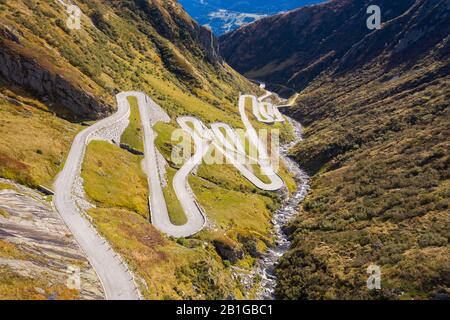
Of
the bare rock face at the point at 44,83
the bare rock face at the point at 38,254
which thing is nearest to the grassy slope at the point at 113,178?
the bare rock face at the point at 44,83

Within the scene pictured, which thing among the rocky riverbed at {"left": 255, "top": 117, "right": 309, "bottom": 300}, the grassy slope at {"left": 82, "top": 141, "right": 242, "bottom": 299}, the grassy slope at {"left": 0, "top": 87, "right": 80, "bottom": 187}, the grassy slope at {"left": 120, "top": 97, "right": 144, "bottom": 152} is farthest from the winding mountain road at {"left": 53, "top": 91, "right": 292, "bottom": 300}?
the rocky riverbed at {"left": 255, "top": 117, "right": 309, "bottom": 300}

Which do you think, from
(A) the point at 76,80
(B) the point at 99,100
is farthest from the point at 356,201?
(A) the point at 76,80

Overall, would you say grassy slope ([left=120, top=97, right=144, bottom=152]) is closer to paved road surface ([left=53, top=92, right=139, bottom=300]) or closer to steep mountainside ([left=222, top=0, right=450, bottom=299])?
paved road surface ([left=53, top=92, right=139, bottom=300])

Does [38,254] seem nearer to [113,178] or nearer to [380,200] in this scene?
[113,178]

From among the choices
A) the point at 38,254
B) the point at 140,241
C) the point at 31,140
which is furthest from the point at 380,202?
the point at 38,254

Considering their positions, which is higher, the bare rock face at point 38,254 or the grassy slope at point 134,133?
the grassy slope at point 134,133

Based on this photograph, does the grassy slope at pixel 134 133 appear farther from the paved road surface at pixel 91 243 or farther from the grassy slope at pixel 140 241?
the paved road surface at pixel 91 243
